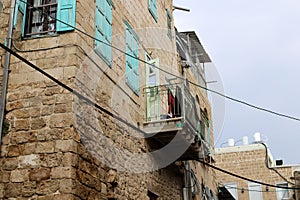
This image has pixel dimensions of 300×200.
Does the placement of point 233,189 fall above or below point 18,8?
below

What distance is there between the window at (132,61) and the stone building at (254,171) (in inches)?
635

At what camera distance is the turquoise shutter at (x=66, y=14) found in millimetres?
8484

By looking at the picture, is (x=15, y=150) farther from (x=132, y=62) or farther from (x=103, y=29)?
(x=132, y=62)

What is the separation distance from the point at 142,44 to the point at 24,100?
438cm

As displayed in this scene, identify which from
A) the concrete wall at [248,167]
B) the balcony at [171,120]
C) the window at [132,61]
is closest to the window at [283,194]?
the concrete wall at [248,167]

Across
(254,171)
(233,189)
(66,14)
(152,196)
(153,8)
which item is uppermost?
(153,8)

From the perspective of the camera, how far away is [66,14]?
861 centimetres

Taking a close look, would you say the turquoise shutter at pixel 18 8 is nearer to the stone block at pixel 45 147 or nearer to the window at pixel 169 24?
the stone block at pixel 45 147

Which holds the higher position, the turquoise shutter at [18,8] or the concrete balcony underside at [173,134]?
the turquoise shutter at [18,8]

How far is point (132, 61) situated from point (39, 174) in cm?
415

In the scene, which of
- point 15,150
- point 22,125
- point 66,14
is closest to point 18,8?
point 66,14

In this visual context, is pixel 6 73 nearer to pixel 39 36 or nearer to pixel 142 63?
pixel 39 36

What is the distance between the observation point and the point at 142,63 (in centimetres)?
1170

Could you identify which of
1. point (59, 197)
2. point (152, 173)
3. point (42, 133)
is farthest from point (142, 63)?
point (59, 197)
